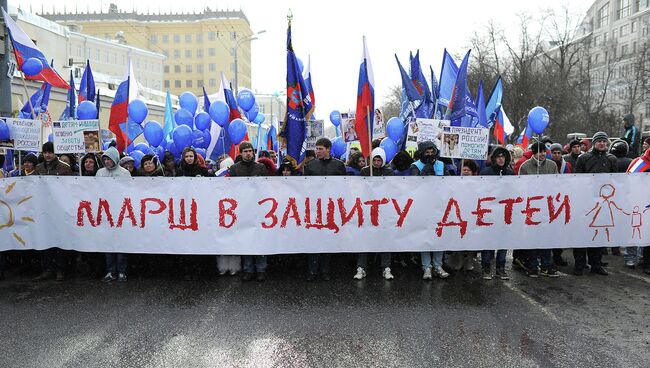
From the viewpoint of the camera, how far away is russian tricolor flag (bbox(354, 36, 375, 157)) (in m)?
6.79

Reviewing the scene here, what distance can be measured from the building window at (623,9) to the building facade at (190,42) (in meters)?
56.5

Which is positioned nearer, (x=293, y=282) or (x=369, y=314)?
(x=369, y=314)

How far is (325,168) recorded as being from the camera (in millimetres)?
6430

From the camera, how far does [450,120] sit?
7.43 meters

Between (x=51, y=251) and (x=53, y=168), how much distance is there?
3.45ft

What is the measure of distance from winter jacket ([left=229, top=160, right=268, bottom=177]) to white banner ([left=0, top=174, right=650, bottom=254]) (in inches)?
6.1

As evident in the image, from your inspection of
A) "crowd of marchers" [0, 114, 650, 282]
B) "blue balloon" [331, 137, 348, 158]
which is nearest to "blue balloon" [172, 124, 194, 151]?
"crowd of marchers" [0, 114, 650, 282]

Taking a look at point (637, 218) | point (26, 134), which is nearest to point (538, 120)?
point (637, 218)

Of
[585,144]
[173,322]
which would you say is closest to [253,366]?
[173,322]

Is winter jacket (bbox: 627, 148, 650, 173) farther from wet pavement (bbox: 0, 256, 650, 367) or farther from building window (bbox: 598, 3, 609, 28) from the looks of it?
building window (bbox: 598, 3, 609, 28)

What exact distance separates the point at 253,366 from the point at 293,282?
2354mm

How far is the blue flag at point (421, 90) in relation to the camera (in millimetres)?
9758

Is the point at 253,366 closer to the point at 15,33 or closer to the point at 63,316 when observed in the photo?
the point at 63,316

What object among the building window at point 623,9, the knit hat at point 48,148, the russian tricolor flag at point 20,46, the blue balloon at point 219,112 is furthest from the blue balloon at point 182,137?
the building window at point 623,9
